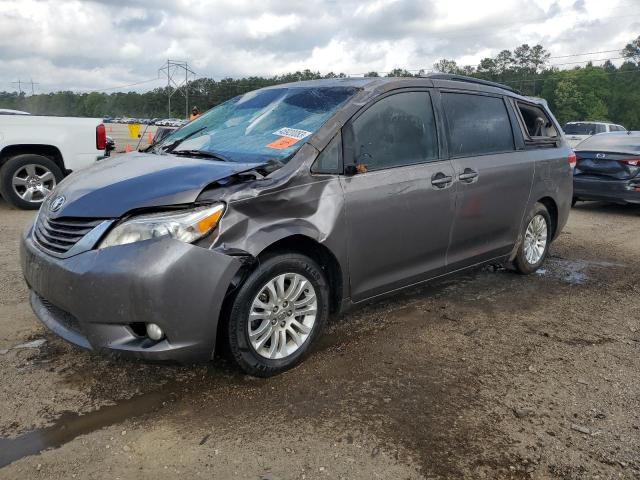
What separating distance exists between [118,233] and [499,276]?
12.7 ft

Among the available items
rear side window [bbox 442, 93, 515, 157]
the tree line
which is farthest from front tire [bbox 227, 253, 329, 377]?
the tree line

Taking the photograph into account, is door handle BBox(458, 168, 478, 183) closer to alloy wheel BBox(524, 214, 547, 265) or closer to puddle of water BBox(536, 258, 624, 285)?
alloy wheel BBox(524, 214, 547, 265)

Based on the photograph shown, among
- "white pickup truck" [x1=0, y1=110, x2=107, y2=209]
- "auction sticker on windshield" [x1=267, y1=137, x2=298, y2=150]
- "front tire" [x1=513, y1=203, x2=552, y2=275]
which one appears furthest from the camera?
"white pickup truck" [x1=0, y1=110, x2=107, y2=209]

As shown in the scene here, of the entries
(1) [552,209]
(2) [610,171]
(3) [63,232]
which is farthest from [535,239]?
(2) [610,171]

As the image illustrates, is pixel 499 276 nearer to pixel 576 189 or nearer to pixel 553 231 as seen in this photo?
pixel 553 231

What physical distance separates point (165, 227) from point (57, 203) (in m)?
0.87

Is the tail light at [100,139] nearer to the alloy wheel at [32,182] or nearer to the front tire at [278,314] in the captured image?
the alloy wheel at [32,182]

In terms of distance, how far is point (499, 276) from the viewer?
17.8ft

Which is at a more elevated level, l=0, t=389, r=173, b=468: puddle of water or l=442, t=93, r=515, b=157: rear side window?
l=442, t=93, r=515, b=157: rear side window

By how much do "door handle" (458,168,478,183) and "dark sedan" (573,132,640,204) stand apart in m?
5.95

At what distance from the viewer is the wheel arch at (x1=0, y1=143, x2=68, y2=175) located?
7.92 metres

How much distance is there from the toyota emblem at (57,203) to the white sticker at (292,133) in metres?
1.34

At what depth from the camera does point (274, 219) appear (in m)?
3.03

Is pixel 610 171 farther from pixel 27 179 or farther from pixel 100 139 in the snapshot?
pixel 27 179
